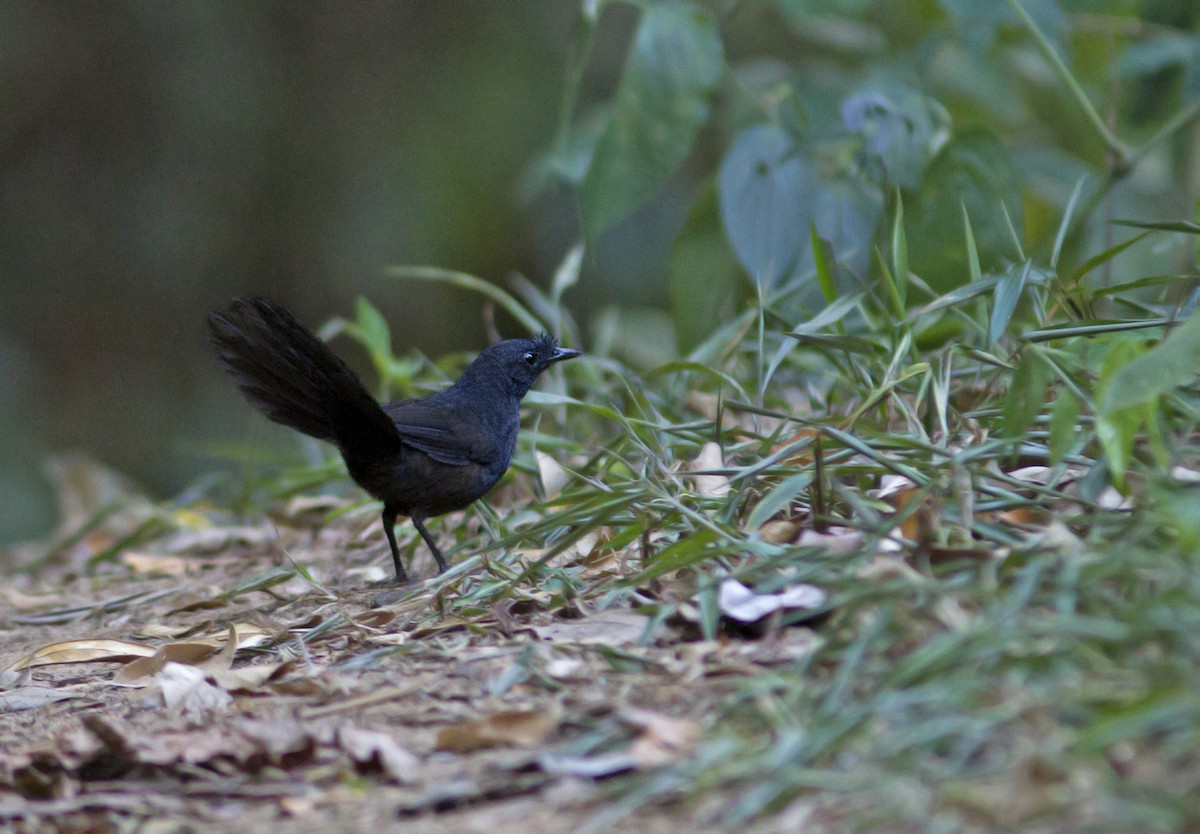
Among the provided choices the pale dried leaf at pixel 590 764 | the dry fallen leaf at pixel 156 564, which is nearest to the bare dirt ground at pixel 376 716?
the pale dried leaf at pixel 590 764

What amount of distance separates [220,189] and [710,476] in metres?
7.31

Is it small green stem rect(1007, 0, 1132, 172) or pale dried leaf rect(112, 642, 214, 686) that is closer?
pale dried leaf rect(112, 642, 214, 686)

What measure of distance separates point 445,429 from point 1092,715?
8.13 ft

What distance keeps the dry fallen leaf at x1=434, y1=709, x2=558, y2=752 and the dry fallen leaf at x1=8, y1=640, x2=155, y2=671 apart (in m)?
1.29

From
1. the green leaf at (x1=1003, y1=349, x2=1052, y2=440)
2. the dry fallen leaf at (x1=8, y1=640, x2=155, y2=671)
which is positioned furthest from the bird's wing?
the green leaf at (x1=1003, y1=349, x2=1052, y2=440)

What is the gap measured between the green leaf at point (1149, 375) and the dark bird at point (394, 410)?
6.59 feet

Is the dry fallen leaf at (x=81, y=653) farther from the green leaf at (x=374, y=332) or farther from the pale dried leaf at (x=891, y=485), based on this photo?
the pale dried leaf at (x=891, y=485)

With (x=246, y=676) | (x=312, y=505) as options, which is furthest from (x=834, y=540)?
(x=312, y=505)

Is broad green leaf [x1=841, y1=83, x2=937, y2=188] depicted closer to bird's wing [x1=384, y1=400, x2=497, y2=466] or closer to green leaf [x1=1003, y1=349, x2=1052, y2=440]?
green leaf [x1=1003, y1=349, x2=1052, y2=440]

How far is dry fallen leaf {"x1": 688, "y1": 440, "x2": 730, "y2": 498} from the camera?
2.92 m

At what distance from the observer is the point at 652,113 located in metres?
4.21

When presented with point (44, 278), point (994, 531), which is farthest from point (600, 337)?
point (44, 278)

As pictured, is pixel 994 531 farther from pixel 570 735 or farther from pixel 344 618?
pixel 344 618

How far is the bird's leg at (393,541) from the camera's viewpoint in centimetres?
345
